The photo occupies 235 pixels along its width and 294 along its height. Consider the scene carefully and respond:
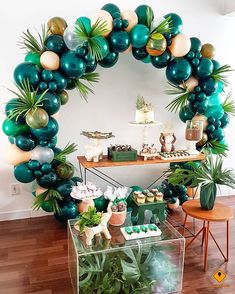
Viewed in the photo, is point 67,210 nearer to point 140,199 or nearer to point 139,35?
point 140,199

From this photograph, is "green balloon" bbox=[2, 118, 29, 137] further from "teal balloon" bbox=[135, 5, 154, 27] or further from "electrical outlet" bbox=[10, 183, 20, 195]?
"teal balloon" bbox=[135, 5, 154, 27]

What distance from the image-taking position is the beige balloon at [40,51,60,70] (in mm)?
2344

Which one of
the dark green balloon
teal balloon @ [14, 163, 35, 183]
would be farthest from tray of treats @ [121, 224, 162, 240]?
the dark green balloon

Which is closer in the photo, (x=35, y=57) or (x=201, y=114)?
(x=35, y=57)

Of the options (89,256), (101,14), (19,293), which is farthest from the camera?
(101,14)

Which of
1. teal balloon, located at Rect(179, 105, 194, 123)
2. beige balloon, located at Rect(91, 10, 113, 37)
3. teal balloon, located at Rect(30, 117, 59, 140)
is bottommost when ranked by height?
teal balloon, located at Rect(30, 117, 59, 140)

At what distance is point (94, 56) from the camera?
237 cm

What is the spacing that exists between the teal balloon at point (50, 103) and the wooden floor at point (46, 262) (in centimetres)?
115

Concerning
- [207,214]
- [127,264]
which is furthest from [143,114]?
[127,264]

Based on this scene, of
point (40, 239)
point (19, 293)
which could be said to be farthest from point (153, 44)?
point (19, 293)

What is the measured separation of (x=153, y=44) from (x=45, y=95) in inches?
39.7

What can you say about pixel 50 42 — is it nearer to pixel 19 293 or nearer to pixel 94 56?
pixel 94 56

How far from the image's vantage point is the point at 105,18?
2.33m

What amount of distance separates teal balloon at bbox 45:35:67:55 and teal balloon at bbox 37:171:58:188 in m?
1.04
